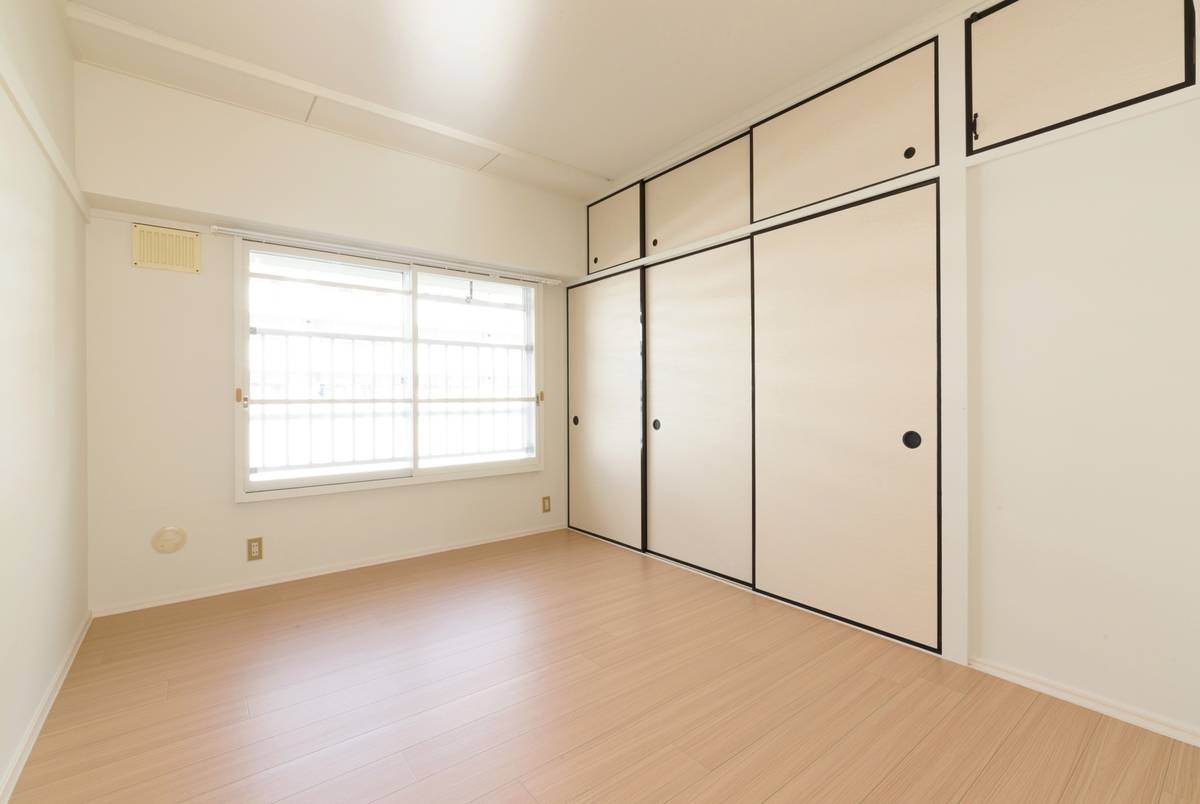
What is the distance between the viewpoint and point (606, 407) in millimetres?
4047

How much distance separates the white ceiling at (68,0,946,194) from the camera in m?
2.18

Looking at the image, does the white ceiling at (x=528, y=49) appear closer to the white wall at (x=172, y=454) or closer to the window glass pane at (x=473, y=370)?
the white wall at (x=172, y=454)

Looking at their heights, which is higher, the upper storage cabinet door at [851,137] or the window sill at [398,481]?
the upper storage cabinet door at [851,137]

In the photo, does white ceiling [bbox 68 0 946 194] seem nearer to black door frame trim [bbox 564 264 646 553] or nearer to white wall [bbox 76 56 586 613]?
white wall [bbox 76 56 586 613]

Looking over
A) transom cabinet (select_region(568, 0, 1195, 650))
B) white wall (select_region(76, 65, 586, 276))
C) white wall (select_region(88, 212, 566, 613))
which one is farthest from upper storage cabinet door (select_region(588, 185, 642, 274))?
white wall (select_region(88, 212, 566, 613))

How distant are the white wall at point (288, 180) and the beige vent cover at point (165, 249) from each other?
233 millimetres

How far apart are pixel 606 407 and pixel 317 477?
2021 millimetres

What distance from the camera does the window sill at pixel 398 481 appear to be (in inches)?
120

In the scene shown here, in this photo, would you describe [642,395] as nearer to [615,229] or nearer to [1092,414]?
[615,229]

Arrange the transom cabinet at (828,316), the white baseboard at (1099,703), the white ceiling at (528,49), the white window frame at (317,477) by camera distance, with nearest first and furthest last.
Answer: the white baseboard at (1099,703) < the transom cabinet at (828,316) < the white ceiling at (528,49) < the white window frame at (317,477)

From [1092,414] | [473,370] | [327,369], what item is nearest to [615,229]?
[473,370]

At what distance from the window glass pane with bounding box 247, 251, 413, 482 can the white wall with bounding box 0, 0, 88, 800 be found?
809mm

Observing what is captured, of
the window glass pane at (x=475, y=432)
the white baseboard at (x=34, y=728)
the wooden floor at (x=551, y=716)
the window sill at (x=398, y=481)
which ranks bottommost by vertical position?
the wooden floor at (x=551, y=716)

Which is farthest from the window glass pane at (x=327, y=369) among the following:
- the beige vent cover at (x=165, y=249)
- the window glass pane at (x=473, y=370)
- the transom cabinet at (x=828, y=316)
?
Answer: the transom cabinet at (x=828, y=316)
